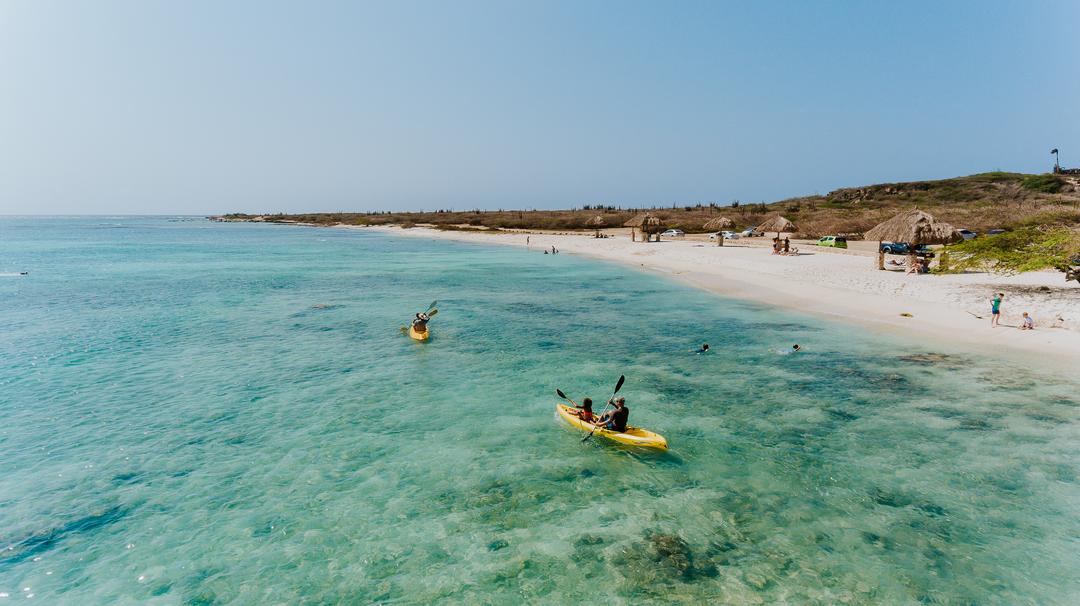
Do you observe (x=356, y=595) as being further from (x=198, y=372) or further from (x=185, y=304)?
(x=185, y=304)

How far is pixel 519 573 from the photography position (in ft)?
27.5

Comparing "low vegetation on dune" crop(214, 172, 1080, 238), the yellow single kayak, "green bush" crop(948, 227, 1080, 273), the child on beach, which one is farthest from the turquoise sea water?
"low vegetation on dune" crop(214, 172, 1080, 238)

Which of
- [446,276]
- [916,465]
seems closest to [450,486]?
[916,465]

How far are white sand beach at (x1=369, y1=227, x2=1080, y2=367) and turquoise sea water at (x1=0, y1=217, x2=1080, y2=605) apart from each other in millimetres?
2688

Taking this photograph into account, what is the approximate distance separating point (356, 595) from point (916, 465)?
38.2 feet

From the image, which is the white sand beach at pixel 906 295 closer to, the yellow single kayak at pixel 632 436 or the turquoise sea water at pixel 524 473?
the turquoise sea water at pixel 524 473

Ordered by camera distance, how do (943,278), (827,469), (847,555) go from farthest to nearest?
1. (943,278)
2. (827,469)
3. (847,555)

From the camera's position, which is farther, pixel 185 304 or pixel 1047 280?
pixel 185 304

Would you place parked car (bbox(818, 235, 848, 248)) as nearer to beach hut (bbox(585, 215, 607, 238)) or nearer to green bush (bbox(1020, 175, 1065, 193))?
green bush (bbox(1020, 175, 1065, 193))

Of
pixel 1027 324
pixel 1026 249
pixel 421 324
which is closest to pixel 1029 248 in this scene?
pixel 1026 249

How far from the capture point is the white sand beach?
2048 cm

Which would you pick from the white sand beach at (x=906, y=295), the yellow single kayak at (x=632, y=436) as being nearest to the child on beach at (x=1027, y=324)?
the white sand beach at (x=906, y=295)

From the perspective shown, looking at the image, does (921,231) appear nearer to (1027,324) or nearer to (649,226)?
(1027,324)

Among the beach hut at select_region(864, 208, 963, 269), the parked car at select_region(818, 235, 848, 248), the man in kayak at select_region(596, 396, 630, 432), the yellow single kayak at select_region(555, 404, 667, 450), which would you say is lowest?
the yellow single kayak at select_region(555, 404, 667, 450)
